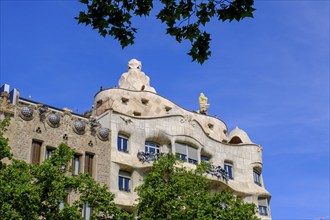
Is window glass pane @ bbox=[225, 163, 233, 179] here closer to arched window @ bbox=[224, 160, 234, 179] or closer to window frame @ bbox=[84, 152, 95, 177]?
arched window @ bbox=[224, 160, 234, 179]

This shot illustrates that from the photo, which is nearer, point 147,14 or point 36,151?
point 147,14

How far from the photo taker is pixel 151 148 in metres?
39.4

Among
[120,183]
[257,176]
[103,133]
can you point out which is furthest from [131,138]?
[257,176]

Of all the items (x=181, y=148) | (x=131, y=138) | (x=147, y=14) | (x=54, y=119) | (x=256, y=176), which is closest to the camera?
(x=147, y=14)

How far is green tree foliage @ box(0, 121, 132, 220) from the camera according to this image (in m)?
22.3

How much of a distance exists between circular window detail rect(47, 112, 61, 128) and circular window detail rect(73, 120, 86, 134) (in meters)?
1.10

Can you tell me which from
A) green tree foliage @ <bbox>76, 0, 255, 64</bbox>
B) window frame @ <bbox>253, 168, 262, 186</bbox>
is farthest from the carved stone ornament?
green tree foliage @ <bbox>76, 0, 255, 64</bbox>

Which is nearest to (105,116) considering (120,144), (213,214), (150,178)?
(120,144)

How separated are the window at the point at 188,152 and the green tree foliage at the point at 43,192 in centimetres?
1484

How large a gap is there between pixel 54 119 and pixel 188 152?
33.1 feet

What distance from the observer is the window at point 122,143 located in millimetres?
37619

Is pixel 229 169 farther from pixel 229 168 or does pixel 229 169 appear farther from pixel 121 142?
pixel 121 142

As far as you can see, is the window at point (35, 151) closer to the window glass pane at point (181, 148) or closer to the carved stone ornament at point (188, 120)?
the window glass pane at point (181, 148)

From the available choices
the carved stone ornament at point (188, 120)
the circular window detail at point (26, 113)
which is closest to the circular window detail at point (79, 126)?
the circular window detail at point (26, 113)
